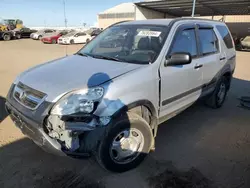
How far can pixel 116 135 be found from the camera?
8.14ft

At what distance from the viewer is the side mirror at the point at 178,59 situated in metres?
2.86

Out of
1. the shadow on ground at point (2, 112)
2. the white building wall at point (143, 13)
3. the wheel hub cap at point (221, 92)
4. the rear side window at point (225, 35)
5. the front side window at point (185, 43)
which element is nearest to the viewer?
the front side window at point (185, 43)

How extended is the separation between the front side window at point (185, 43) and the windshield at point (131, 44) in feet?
Answer: 0.77

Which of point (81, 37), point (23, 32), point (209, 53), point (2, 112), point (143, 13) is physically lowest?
point (2, 112)

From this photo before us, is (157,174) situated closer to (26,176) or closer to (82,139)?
(82,139)

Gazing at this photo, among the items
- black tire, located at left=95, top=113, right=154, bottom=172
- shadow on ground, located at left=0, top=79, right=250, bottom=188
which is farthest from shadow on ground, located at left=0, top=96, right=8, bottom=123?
black tire, located at left=95, top=113, right=154, bottom=172

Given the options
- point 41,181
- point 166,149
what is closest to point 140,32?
point 166,149

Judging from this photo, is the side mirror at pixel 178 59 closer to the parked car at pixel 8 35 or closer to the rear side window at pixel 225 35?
the rear side window at pixel 225 35

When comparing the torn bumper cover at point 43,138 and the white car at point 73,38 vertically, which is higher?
the white car at point 73,38

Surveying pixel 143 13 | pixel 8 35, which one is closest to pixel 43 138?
pixel 143 13

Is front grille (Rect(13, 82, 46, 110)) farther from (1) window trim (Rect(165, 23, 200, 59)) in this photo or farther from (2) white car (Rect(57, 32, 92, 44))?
(2) white car (Rect(57, 32, 92, 44))

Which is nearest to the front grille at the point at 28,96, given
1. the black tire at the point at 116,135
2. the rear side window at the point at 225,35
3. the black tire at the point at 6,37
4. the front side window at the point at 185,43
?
the black tire at the point at 116,135

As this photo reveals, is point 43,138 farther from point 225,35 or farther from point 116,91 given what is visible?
point 225,35

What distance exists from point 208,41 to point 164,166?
2503 mm
